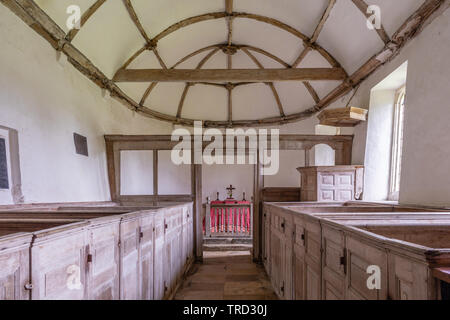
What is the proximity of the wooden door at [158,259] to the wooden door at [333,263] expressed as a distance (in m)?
1.67

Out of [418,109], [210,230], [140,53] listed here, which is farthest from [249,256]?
[140,53]

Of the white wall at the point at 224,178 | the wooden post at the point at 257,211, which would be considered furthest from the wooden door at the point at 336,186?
the white wall at the point at 224,178

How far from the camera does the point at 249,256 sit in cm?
591

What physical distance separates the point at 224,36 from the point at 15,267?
6588 millimetres

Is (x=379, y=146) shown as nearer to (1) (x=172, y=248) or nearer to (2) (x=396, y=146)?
(2) (x=396, y=146)

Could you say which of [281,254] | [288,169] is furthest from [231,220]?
[281,254]

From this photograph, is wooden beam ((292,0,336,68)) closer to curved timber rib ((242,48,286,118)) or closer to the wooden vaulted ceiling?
the wooden vaulted ceiling

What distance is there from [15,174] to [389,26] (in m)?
5.46

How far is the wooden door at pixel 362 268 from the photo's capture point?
4.01 feet

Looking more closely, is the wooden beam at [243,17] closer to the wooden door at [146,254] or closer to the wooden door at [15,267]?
the wooden door at [146,254]

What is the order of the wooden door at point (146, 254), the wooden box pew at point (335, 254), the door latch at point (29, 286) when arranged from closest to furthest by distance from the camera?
the door latch at point (29, 286), the wooden box pew at point (335, 254), the wooden door at point (146, 254)

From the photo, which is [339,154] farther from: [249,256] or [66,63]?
[66,63]

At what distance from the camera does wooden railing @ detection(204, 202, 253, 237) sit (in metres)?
7.50
